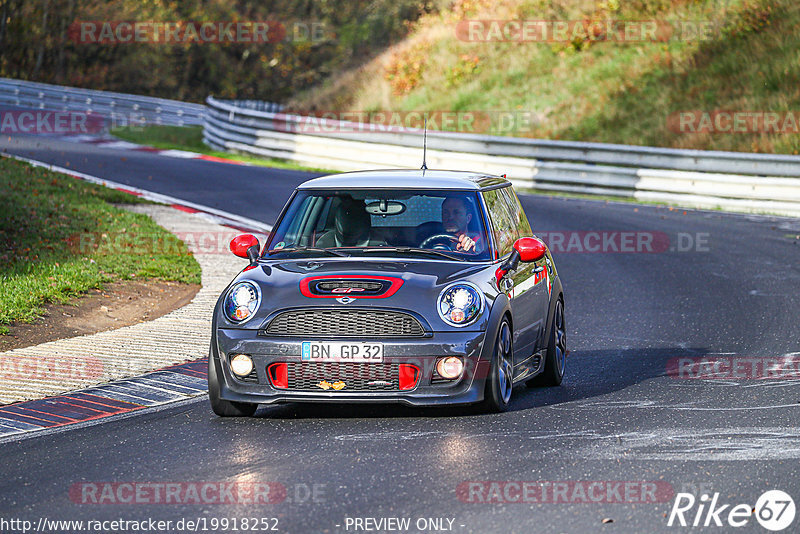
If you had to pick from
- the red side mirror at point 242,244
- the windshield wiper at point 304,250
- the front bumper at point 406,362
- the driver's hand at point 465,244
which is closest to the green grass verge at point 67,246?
the red side mirror at point 242,244

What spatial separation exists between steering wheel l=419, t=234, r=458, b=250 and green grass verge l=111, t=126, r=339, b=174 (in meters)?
18.6

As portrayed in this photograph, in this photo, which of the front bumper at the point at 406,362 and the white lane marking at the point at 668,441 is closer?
the white lane marking at the point at 668,441

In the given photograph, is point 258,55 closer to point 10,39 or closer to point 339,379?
point 10,39

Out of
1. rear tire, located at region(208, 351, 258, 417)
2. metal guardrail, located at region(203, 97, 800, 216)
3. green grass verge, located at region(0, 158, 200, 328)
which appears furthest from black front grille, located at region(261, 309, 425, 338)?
metal guardrail, located at region(203, 97, 800, 216)

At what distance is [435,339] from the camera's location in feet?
25.8

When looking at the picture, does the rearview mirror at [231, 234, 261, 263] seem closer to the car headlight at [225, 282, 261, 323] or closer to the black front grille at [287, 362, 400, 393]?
the car headlight at [225, 282, 261, 323]

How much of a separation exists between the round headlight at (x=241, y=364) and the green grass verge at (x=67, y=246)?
3914 mm

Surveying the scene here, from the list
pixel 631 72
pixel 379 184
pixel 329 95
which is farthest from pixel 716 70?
pixel 379 184

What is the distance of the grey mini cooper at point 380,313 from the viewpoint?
7.87 metres

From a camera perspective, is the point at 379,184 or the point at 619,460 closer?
the point at 619,460

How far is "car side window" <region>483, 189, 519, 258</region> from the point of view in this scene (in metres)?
9.08

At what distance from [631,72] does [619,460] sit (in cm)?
2709

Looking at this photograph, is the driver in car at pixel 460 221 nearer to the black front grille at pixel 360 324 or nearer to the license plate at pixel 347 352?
the black front grille at pixel 360 324

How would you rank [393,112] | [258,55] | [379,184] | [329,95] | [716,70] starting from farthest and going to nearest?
[258,55] < [329,95] < [393,112] < [716,70] < [379,184]
